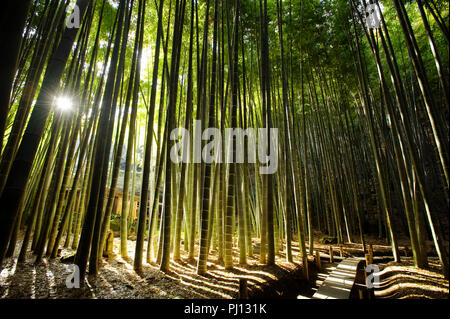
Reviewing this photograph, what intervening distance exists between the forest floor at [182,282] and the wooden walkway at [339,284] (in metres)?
0.34

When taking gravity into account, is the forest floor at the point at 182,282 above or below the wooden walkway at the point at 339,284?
above

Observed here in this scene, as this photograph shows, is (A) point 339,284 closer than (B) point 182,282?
No

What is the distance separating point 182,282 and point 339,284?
2071mm

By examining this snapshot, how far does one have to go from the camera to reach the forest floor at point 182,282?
7.00 ft

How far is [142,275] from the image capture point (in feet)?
9.04

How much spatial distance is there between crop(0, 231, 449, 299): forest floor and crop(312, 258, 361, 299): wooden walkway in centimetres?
34

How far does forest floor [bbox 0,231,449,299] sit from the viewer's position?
2135 millimetres

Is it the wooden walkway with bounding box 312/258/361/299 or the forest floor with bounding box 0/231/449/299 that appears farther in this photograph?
the wooden walkway with bounding box 312/258/361/299

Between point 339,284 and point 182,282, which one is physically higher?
point 182,282

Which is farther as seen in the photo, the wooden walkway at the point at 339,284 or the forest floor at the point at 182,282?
the wooden walkway at the point at 339,284

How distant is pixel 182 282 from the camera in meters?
2.54

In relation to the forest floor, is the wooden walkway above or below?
below
